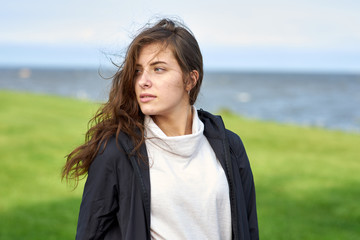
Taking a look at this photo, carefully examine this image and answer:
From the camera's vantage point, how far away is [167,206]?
2756 millimetres

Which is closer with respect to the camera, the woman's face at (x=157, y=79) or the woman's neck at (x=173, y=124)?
the woman's face at (x=157, y=79)

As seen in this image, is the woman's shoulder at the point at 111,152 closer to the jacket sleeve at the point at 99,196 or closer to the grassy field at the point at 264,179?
the jacket sleeve at the point at 99,196

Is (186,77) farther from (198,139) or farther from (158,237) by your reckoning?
(158,237)

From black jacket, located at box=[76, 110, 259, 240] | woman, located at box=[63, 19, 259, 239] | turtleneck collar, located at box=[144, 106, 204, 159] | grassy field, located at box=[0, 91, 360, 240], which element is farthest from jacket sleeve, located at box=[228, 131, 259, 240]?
grassy field, located at box=[0, 91, 360, 240]

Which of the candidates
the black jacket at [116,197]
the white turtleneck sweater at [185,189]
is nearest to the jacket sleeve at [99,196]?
the black jacket at [116,197]

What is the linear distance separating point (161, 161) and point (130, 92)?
0.48 metres

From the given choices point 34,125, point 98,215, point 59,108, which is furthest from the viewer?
point 59,108

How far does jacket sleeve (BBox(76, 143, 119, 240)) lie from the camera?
267 cm

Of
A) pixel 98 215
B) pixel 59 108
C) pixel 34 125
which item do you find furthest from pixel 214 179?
pixel 59 108

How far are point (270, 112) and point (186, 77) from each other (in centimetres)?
4516

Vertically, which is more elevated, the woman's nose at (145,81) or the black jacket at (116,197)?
the woman's nose at (145,81)

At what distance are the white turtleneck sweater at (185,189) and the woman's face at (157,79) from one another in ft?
0.45

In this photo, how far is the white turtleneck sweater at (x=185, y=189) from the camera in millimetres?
2768

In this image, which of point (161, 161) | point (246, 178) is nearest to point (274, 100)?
point (246, 178)
